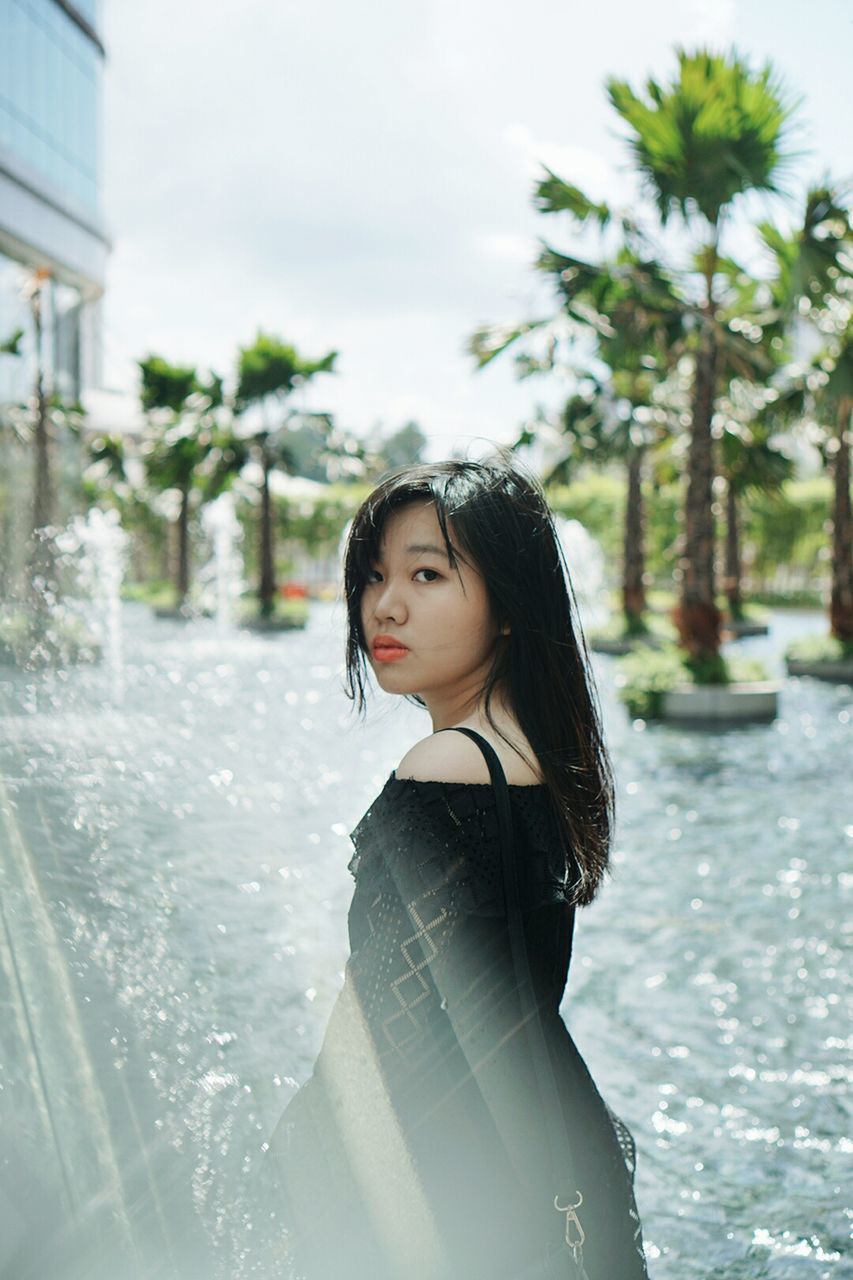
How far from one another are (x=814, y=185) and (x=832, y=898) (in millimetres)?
9482

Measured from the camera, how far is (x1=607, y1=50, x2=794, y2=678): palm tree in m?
12.9

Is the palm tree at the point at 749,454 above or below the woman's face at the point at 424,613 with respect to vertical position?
above

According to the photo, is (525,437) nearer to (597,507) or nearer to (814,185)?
(814,185)

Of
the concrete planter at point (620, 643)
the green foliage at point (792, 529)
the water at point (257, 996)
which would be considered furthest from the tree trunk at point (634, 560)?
the green foliage at point (792, 529)

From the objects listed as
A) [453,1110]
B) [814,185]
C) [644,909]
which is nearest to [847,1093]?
[644,909]

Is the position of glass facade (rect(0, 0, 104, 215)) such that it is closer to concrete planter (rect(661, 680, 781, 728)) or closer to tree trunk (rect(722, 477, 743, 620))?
tree trunk (rect(722, 477, 743, 620))

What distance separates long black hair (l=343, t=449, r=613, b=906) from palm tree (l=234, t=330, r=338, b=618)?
2825cm

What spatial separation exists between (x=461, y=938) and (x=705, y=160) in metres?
13.5

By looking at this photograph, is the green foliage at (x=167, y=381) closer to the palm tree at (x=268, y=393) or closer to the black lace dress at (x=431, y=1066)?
the palm tree at (x=268, y=393)

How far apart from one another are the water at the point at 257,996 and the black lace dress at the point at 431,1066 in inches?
17.7

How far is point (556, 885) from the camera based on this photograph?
1.32 m

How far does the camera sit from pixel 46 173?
27875 millimetres

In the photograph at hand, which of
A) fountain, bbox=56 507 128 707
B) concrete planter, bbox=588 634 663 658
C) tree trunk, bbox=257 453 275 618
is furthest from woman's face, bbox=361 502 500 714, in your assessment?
tree trunk, bbox=257 453 275 618

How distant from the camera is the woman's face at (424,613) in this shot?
137 cm
